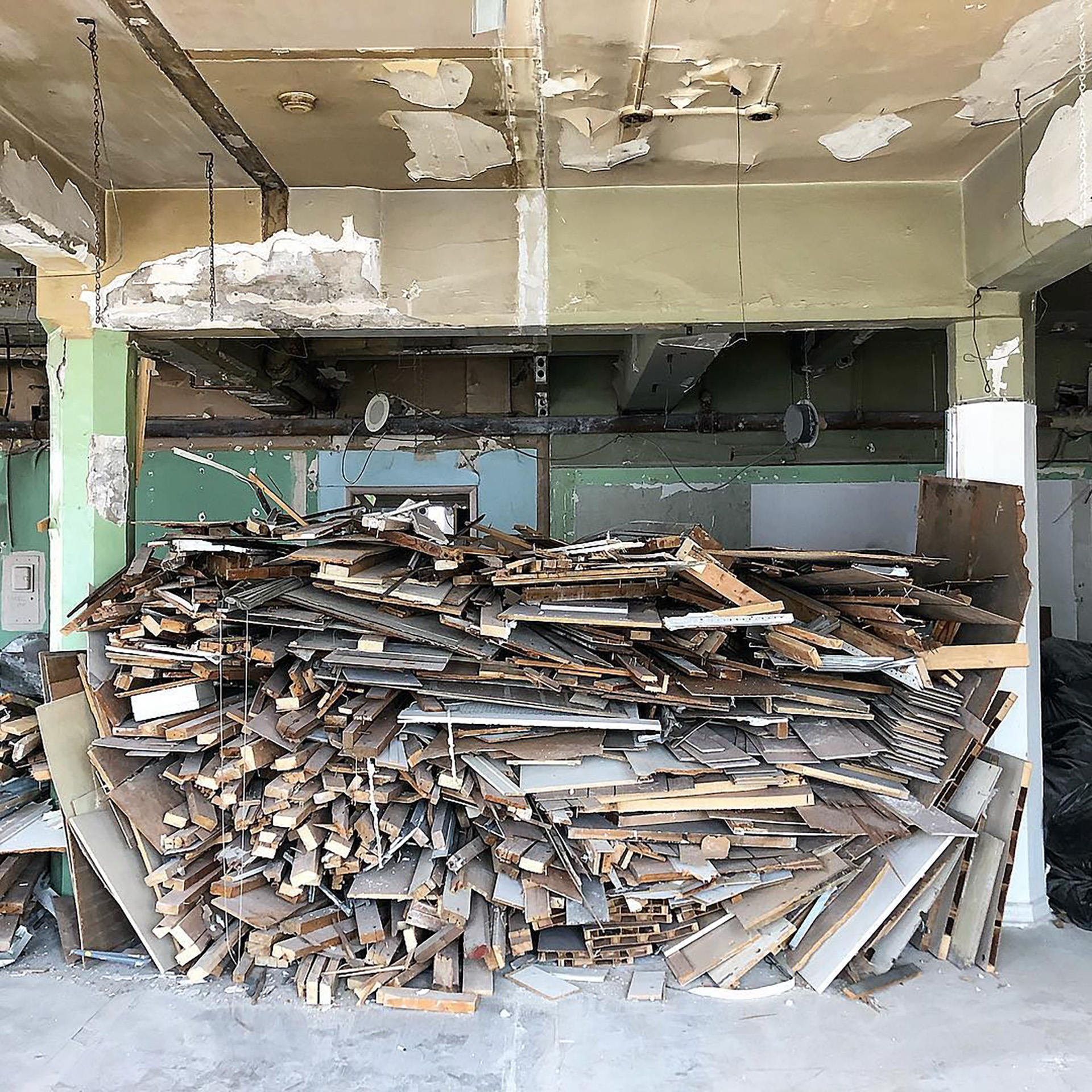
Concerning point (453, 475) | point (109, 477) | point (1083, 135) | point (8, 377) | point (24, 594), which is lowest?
point (24, 594)

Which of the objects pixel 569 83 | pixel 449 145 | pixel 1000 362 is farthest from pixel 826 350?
pixel 569 83

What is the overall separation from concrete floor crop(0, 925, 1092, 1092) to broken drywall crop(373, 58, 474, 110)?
3091 millimetres

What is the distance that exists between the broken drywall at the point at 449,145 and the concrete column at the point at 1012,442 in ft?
7.02

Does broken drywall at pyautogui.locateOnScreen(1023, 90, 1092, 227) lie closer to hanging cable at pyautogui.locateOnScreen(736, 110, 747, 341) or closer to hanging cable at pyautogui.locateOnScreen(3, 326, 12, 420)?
hanging cable at pyautogui.locateOnScreen(736, 110, 747, 341)

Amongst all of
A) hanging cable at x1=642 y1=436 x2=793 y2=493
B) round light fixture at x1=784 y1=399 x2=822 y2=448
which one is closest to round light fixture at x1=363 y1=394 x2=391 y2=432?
hanging cable at x1=642 y1=436 x2=793 y2=493

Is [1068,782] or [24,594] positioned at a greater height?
[24,594]

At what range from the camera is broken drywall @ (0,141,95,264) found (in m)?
2.97

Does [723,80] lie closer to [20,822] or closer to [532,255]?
[532,255]

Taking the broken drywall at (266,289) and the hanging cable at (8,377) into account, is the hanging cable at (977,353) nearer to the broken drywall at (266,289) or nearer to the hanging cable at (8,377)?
the broken drywall at (266,289)

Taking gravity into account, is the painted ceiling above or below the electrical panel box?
above

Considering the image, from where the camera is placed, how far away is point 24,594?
21.8 ft

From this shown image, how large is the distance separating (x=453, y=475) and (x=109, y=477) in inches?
131

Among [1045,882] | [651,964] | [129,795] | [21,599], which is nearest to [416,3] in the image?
[129,795]

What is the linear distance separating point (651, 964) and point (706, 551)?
5.10 feet
